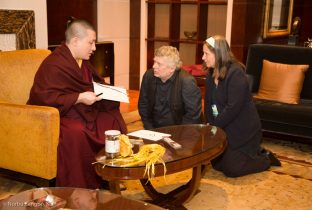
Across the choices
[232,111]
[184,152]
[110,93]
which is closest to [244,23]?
[232,111]

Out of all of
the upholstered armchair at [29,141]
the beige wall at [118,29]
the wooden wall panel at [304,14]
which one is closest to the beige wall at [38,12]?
the upholstered armchair at [29,141]

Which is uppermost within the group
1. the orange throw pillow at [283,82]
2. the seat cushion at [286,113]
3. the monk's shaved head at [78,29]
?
the monk's shaved head at [78,29]

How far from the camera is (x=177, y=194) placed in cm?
268

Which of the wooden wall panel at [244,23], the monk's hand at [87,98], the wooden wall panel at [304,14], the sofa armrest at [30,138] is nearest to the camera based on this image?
the sofa armrest at [30,138]

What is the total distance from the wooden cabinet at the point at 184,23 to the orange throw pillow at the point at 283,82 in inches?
67.2

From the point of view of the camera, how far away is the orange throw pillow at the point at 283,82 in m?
3.91

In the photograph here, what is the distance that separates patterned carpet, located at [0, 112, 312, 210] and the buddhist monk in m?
0.38

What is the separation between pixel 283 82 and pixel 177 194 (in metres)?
1.82

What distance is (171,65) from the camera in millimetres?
3035

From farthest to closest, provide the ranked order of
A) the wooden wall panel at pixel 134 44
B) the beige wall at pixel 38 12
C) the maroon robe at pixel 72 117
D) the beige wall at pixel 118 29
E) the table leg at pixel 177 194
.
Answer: the wooden wall panel at pixel 134 44, the beige wall at pixel 118 29, the beige wall at pixel 38 12, the maroon robe at pixel 72 117, the table leg at pixel 177 194

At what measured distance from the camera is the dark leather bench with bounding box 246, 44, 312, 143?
3.67 meters

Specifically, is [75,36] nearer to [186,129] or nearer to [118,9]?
[186,129]

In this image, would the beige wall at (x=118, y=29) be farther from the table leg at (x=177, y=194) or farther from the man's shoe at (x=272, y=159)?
the table leg at (x=177, y=194)

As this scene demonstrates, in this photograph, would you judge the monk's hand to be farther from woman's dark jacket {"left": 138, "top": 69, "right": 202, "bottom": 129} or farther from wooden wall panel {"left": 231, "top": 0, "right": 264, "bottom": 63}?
wooden wall panel {"left": 231, "top": 0, "right": 264, "bottom": 63}
